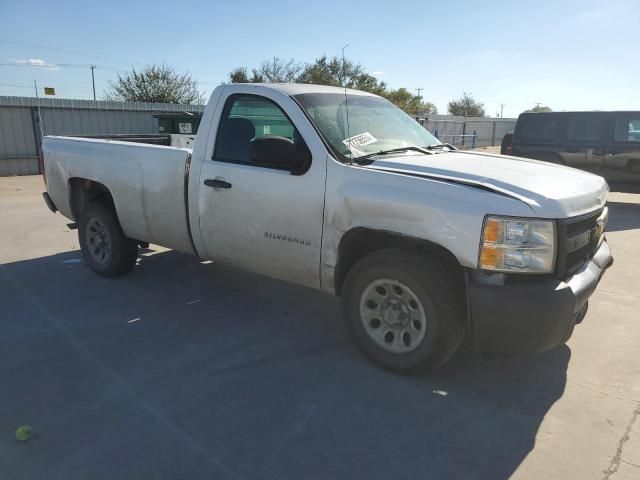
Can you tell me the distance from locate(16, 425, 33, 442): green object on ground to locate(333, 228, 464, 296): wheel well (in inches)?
81.3

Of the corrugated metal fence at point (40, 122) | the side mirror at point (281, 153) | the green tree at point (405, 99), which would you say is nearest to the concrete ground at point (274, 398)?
the side mirror at point (281, 153)

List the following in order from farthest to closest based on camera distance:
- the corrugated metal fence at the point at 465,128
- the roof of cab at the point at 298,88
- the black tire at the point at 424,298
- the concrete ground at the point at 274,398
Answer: the corrugated metal fence at the point at 465,128 < the roof of cab at the point at 298,88 < the black tire at the point at 424,298 < the concrete ground at the point at 274,398

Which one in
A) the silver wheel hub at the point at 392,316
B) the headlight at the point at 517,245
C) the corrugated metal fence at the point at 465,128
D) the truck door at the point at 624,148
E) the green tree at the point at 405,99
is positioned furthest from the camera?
the green tree at the point at 405,99

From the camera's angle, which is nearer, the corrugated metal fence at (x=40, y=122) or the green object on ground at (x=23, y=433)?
the green object on ground at (x=23, y=433)

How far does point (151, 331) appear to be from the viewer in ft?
13.2

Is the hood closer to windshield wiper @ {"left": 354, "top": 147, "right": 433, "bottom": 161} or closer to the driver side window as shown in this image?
windshield wiper @ {"left": 354, "top": 147, "right": 433, "bottom": 161}

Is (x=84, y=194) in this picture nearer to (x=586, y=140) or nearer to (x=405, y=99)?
(x=586, y=140)

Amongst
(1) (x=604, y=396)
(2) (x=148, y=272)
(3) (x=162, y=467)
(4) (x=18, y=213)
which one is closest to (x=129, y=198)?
(2) (x=148, y=272)

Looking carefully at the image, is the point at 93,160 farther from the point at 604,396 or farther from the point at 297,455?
the point at 604,396

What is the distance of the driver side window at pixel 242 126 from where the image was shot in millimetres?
4000

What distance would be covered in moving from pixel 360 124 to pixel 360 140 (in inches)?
10.4

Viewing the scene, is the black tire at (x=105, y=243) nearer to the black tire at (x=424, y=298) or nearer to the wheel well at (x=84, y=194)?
the wheel well at (x=84, y=194)

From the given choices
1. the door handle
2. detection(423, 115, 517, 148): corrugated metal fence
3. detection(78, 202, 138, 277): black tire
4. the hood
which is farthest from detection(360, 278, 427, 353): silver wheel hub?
detection(423, 115, 517, 148): corrugated metal fence

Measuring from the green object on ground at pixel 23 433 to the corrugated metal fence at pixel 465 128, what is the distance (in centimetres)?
2663
